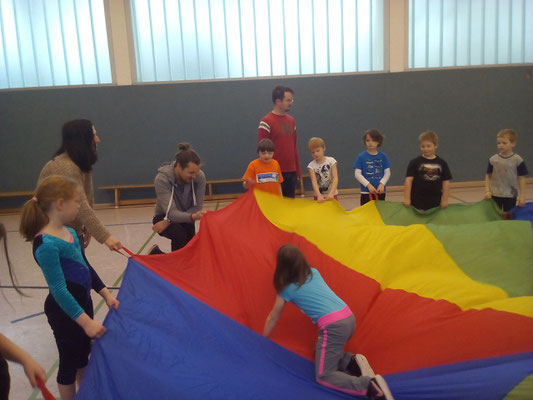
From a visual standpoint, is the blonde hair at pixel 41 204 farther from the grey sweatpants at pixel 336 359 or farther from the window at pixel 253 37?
the window at pixel 253 37

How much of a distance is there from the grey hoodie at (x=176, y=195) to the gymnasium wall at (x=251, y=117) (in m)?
3.63

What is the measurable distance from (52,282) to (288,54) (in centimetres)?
547

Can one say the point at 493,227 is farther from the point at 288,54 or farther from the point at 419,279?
the point at 288,54

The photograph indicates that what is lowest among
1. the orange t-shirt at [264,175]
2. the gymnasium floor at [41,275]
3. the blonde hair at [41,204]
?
the gymnasium floor at [41,275]

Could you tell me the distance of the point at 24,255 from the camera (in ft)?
14.5

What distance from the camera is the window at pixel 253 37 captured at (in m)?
6.25

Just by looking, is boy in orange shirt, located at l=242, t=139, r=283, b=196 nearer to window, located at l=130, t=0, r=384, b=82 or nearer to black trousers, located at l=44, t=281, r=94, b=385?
black trousers, located at l=44, t=281, r=94, b=385

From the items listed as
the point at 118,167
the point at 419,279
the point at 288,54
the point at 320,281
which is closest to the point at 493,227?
the point at 419,279

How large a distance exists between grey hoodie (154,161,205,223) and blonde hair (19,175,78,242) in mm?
1123

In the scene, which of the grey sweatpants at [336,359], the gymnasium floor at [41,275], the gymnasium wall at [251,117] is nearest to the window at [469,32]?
the gymnasium wall at [251,117]

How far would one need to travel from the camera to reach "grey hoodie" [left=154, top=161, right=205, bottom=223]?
9.26 feet

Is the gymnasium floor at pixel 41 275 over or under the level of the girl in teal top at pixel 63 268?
under

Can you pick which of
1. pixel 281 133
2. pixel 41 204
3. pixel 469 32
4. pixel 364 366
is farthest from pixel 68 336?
pixel 469 32

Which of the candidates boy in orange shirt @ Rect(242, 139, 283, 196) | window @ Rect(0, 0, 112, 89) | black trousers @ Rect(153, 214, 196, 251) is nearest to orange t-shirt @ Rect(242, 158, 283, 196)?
boy in orange shirt @ Rect(242, 139, 283, 196)
